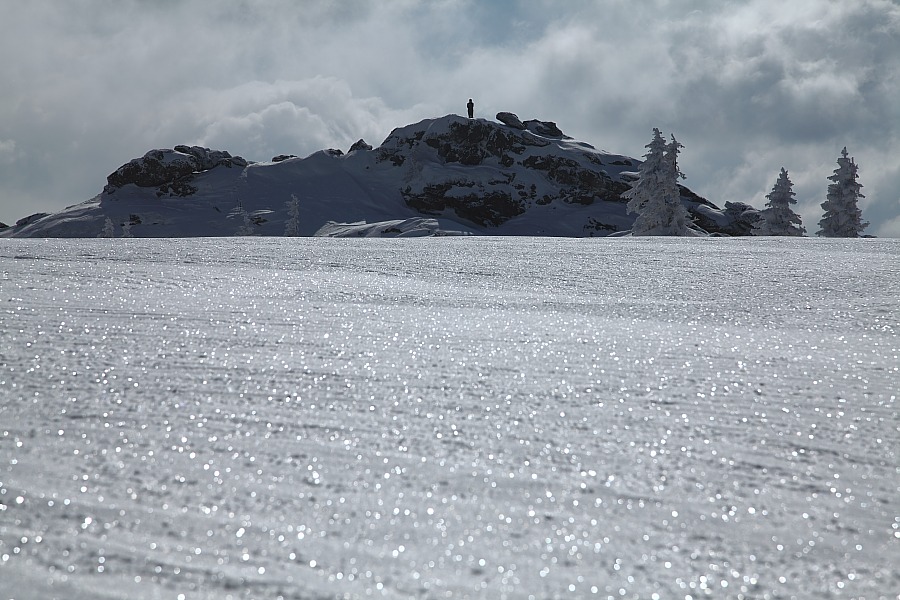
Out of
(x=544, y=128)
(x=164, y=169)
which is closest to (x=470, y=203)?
(x=544, y=128)

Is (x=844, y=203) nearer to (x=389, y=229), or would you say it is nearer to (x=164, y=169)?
(x=389, y=229)

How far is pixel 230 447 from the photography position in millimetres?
1455

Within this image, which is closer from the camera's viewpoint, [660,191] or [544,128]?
[660,191]

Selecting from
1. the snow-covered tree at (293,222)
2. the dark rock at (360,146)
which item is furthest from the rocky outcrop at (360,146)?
the snow-covered tree at (293,222)

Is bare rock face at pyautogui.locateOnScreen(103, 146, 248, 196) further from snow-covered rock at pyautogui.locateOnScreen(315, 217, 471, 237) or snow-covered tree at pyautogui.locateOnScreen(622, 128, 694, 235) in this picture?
snow-covered tree at pyautogui.locateOnScreen(622, 128, 694, 235)

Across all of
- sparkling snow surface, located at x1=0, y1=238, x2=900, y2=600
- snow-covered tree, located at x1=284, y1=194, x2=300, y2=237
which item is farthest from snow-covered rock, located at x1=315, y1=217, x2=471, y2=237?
sparkling snow surface, located at x1=0, y1=238, x2=900, y2=600

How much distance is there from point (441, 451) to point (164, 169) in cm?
8968

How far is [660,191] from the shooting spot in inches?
A: 1217

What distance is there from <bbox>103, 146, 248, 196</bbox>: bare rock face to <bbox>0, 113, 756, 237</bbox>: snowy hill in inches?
5.1

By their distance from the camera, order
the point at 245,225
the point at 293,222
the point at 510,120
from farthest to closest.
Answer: the point at 510,120 → the point at 293,222 → the point at 245,225

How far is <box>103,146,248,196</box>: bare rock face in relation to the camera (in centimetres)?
8106

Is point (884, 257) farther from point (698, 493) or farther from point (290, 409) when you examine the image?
point (290, 409)

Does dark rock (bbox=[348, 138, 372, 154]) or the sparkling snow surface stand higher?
A: dark rock (bbox=[348, 138, 372, 154])

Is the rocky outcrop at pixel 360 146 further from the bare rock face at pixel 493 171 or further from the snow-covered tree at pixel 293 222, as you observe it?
the snow-covered tree at pixel 293 222
